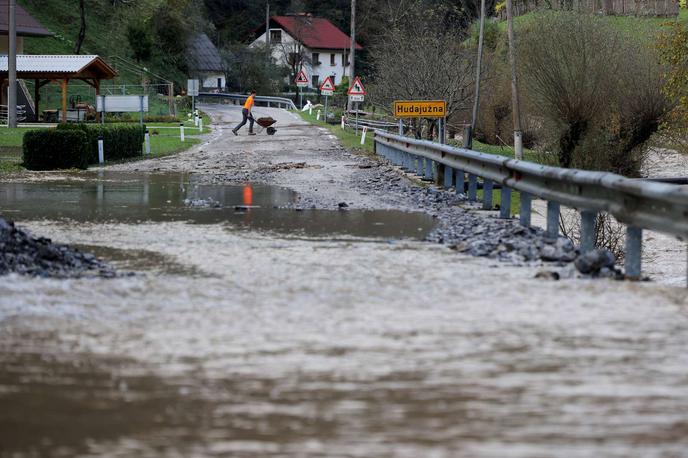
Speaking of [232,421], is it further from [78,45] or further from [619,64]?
[78,45]

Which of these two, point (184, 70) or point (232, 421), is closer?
point (232, 421)

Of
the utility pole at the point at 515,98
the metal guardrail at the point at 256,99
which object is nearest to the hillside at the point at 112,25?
the metal guardrail at the point at 256,99

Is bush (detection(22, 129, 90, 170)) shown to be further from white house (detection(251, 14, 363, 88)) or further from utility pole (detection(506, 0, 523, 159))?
white house (detection(251, 14, 363, 88))

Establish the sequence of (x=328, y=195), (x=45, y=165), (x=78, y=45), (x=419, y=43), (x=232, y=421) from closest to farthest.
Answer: (x=232, y=421)
(x=328, y=195)
(x=45, y=165)
(x=419, y=43)
(x=78, y=45)

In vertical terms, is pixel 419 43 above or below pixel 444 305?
above

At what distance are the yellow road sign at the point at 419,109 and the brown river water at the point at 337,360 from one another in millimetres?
23766

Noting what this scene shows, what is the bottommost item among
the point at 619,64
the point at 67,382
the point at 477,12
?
the point at 67,382

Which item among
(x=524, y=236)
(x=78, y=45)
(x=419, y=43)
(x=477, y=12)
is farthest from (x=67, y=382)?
(x=477, y=12)

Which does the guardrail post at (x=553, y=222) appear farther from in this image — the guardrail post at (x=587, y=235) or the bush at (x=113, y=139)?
the bush at (x=113, y=139)

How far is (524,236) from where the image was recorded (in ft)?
43.3

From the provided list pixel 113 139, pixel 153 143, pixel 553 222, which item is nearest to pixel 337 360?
pixel 553 222

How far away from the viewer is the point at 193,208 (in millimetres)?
17266

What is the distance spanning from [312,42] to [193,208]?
122460mm

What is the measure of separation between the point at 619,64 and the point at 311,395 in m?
39.6
